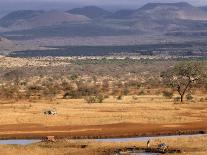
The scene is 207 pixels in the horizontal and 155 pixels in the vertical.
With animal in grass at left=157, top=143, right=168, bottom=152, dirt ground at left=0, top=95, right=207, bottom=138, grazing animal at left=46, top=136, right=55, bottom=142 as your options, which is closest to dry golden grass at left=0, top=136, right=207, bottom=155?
grazing animal at left=46, top=136, right=55, bottom=142

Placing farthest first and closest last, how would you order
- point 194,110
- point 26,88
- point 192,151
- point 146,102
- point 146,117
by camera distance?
point 26,88 → point 146,102 → point 194,110 → point 146,117 → point 192,151

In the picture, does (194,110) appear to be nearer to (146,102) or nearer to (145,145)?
(146,102)

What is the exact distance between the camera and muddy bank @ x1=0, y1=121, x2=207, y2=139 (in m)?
54.8

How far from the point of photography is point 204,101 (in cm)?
8488

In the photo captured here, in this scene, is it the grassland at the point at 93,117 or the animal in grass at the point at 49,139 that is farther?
the animal in grass at the point at 49,139

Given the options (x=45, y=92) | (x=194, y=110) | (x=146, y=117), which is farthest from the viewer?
(x=45, y=92)

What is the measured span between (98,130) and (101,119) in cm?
690

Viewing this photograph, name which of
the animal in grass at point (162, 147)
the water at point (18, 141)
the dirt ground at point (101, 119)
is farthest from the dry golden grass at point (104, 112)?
the animal in grass at point (162, 147)

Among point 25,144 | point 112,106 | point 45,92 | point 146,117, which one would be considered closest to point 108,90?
point 45,92

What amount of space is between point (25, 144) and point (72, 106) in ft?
92.9

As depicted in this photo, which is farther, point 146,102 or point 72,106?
point 146,102

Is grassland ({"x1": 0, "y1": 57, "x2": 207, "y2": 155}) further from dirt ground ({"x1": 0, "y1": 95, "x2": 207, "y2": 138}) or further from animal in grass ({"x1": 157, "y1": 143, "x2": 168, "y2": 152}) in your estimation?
animal in grass ({"x1": 157, "y1": 143, "x2": 168, "y2": 152})

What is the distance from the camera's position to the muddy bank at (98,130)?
54.8 meters

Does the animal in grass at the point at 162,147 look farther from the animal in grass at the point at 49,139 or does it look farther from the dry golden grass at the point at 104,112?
the dry golden grass at the point at 104,112
